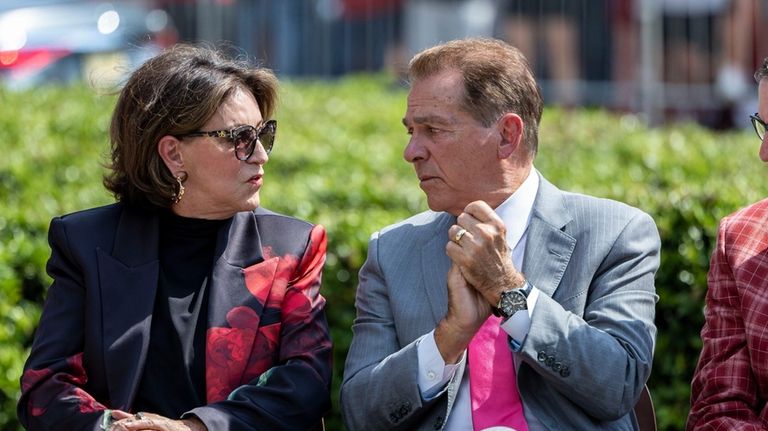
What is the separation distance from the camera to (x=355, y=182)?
679 centimetres

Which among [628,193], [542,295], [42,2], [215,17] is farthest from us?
[42,2]

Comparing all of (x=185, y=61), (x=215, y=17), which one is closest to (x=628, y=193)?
(x=185, y=61)

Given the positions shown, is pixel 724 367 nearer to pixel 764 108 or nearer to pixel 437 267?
pixel 764 108

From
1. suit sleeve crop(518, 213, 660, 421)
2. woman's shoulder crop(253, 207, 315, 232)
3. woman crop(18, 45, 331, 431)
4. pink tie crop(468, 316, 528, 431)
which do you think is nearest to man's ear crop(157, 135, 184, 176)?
woman crop(18, 45, 331, 431)

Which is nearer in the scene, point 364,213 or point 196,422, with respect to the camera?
point 196,422

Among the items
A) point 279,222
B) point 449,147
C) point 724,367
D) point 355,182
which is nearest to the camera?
point 724,367

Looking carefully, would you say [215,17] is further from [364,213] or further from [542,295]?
[542,295]

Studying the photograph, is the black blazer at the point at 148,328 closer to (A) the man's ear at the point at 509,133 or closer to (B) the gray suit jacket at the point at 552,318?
(B) the gray suit jacket at the point at 552,318

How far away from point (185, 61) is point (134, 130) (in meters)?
0.27

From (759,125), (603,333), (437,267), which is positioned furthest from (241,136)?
(759,125)

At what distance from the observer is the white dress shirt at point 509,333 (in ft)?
11.6

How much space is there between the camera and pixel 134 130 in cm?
396

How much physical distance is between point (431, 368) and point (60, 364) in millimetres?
1130

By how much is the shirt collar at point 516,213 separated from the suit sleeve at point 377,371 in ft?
1.38
